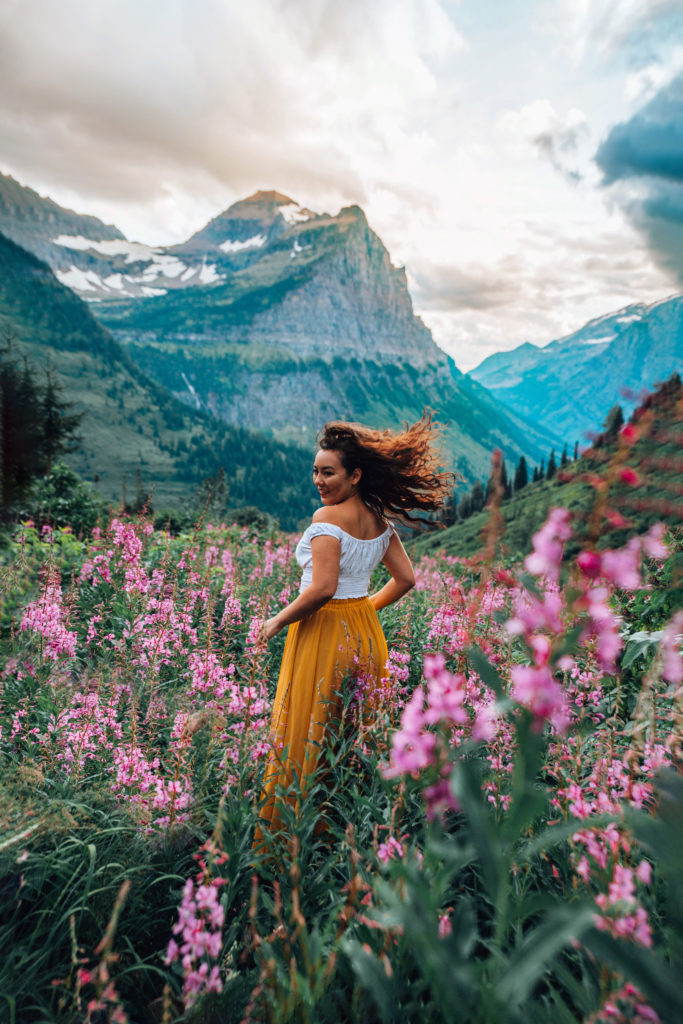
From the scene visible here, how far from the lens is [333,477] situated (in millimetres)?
3852

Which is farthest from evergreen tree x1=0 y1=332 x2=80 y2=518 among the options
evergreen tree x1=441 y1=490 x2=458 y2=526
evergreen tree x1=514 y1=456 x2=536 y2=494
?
evergreen tree x1=514 y1=456 x2=536 y2=494

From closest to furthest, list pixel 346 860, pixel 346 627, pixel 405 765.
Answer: pixel 405 765
pixel 346 860
pixel 346 627

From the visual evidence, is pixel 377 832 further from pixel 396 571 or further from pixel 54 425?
pixel 54 425

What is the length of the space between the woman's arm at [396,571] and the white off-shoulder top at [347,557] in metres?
0.25

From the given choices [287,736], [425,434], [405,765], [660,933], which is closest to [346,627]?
[287,736]

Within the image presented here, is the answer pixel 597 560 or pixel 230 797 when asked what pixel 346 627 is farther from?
pixel 597 560

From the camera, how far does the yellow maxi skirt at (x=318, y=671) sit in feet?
11.0

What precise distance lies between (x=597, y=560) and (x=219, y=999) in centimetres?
221

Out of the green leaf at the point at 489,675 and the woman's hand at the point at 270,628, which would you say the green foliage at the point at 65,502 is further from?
the green leaf at the point at 489,675

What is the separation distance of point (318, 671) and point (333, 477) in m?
1.47

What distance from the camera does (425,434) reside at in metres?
4.37

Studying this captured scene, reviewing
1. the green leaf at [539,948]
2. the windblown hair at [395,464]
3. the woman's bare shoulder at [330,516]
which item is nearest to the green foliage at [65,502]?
the windblown hair at [395,464]

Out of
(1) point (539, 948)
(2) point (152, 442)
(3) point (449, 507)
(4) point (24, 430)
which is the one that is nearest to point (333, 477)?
(3) point (449, 507)

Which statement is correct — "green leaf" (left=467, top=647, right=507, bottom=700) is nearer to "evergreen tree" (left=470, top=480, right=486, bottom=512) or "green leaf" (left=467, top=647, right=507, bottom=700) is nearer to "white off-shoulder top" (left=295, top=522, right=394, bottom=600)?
"white off-shoulder top" (left=295, top=522, right=394, bottom=600)
